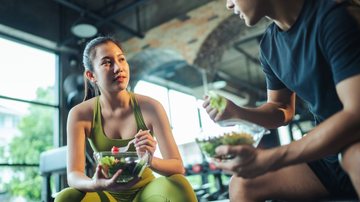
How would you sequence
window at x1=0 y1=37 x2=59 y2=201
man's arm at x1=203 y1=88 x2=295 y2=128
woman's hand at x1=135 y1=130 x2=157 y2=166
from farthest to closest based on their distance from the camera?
window at x1=0 y1=37 x2=59 y2=201 < woman's hand at x1=135 y1=130 x2=157 y2=166 < man's arm at x1=203 y1=88 x2=295 y2=128

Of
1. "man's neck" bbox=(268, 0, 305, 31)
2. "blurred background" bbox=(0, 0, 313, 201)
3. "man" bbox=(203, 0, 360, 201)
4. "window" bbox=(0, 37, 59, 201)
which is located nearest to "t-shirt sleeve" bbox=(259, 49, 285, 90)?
"man" bbox=(203, 0, 360, 201)

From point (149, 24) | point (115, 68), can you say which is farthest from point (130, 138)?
point (149, 24)

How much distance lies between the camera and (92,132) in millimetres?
1551

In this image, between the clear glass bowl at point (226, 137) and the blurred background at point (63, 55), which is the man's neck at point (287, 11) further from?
the blurred background at point (63, 55)

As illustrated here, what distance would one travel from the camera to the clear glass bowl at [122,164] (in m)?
1.16

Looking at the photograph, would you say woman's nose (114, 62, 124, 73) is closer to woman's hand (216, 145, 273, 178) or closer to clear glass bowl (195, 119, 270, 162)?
clear glass bowl (195, 119, 270, 162)

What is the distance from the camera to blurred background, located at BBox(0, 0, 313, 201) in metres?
4.93

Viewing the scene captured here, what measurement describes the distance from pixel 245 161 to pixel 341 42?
1.34 ft

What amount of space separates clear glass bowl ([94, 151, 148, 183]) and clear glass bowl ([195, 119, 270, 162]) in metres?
0.41

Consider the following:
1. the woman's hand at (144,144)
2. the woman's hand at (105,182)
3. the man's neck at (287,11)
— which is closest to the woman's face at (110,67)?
the woman's hand at (144,144)

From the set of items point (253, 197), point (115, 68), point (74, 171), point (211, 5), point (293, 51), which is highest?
point (211, 5)

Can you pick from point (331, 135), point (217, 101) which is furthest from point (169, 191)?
point (331, 135)

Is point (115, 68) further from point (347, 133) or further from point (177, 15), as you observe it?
point (177, 15)

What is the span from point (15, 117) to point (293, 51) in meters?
4.96
